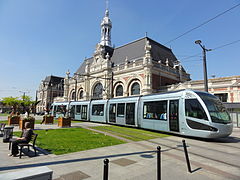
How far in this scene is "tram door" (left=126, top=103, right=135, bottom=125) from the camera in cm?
1390

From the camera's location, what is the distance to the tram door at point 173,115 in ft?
33.0

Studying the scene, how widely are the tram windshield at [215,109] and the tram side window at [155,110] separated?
265 cm

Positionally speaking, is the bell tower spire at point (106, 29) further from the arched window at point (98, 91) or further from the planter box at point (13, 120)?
the planter box at point (13, 120)

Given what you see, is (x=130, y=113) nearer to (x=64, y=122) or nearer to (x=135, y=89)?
(x=64, y=122)

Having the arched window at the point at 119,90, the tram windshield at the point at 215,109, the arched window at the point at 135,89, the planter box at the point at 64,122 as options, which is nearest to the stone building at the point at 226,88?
the arched window at the point at 135,89

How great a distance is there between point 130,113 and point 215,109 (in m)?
7.07

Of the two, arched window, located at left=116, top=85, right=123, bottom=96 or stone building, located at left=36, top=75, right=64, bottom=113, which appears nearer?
arched window, located at left=116, top=85, right=123, bottom=96

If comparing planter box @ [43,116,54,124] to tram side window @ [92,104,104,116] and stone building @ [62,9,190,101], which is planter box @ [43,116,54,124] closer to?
tram side window @ [92,104,104,116]

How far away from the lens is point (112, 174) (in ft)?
13.6

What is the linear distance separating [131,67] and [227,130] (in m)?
22.0

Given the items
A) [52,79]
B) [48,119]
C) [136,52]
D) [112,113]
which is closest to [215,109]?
[112,113]

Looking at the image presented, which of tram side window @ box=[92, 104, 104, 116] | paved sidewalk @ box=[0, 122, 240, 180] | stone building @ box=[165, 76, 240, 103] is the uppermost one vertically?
stone building @ box=[165, 76, 240, 103]

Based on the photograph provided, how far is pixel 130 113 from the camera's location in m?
14.2

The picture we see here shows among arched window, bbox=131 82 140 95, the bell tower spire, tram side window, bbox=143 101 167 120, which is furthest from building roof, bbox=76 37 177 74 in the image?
tram side window, bbox=143 101 167 120
